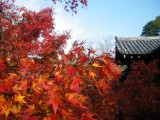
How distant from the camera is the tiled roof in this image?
575 inches

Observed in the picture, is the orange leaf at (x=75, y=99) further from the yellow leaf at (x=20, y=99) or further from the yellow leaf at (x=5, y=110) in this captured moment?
the yellow leaf at (x=5, y=110)

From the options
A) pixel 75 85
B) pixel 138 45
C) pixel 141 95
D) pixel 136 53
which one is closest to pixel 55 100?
pixel 75 85

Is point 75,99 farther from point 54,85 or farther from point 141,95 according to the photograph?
point 141,95

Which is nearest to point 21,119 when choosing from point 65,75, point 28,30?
point 65,75

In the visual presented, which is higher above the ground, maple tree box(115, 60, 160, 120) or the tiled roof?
the tiled roof

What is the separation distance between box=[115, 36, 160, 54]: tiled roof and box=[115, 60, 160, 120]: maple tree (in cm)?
190

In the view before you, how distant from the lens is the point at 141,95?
34.9 ft

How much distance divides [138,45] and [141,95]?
6.41m

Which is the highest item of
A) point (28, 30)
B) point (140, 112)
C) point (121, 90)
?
point (28, 30)

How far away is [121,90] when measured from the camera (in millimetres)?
11742

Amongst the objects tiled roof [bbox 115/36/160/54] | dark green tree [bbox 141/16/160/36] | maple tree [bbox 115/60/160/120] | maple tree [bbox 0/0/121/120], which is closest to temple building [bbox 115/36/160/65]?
tiled roof [bbox 115/36/160/54]

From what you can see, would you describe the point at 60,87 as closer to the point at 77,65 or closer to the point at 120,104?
the point at 77,65

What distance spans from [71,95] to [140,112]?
7354mm

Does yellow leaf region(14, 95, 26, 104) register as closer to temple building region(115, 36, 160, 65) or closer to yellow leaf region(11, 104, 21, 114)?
yellow leaf region(11, 104, 21, 114)
